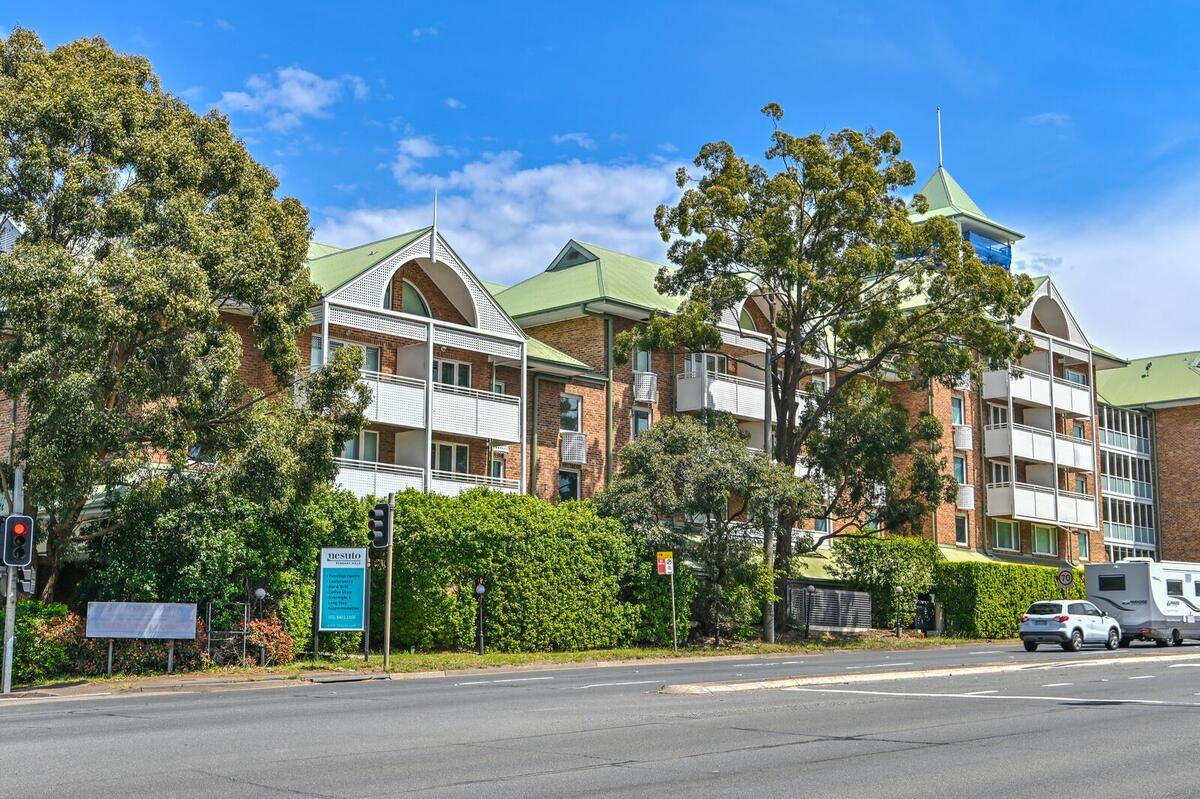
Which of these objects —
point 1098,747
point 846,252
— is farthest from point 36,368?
point 846,252

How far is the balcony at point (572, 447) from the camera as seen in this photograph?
44.0 m

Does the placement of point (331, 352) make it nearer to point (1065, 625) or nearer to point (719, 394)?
point (719, 394)

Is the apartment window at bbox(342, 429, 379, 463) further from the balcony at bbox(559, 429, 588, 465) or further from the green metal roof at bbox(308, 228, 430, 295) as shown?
the balcony at bbox(559, 429, 588, 465)

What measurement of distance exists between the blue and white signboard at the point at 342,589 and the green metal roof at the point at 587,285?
17272 millimetres

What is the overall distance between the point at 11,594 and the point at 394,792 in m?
16.0

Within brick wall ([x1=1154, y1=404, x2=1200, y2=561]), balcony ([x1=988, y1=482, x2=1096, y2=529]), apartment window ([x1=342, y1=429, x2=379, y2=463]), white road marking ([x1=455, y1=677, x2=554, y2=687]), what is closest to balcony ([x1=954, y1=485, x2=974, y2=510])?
balcony ([x1=988, y1=482, x2=1096, y2=529])

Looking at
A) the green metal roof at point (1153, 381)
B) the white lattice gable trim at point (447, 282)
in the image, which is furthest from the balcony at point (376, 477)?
the green metal roof at point (1153, 381)

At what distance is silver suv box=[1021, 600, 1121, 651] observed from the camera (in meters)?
36.2

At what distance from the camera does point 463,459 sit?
4119cm

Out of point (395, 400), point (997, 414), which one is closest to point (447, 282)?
point (395, 400)

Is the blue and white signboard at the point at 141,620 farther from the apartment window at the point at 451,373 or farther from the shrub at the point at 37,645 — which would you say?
the apartment window at the point at 451,373

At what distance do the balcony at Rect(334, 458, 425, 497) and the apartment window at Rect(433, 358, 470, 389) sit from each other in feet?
11.6

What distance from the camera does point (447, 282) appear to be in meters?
40.9

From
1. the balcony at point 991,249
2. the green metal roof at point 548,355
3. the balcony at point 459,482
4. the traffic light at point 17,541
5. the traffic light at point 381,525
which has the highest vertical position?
the balcony at point 991,249
